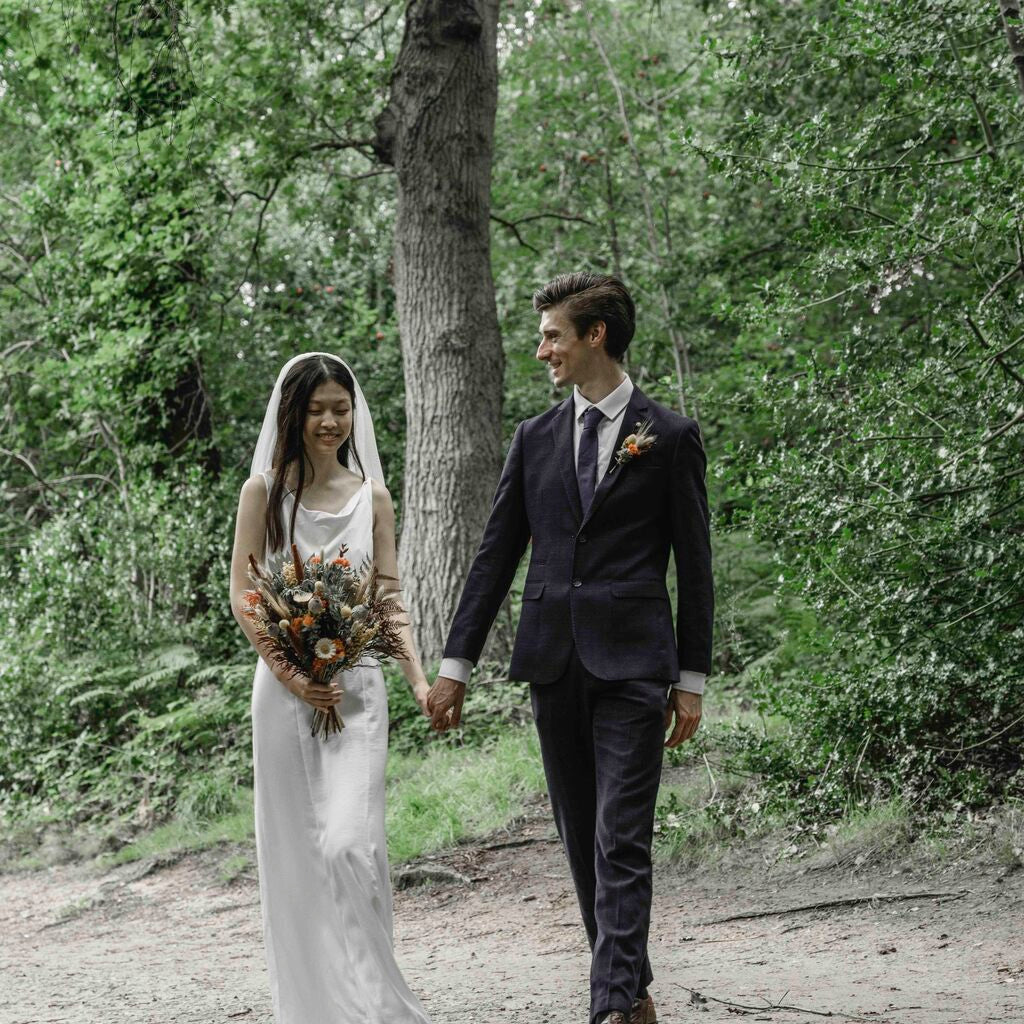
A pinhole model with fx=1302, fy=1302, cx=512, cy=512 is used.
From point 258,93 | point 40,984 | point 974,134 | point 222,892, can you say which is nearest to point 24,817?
point 222,892

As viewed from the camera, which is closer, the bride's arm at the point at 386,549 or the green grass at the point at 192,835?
the bride's arm at the point at 386,549

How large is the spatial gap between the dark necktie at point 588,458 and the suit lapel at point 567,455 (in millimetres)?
21

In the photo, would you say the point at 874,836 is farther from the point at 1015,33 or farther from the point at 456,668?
the point at 1015,33

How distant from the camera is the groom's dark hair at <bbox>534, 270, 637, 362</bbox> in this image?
4562mm

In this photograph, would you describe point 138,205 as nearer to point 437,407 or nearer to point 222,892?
point 437,407

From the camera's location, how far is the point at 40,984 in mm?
6762

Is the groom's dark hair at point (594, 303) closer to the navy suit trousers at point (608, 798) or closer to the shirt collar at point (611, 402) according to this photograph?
the shirt collar at point (611, 402)

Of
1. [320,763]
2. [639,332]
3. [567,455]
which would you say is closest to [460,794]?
[320,763]

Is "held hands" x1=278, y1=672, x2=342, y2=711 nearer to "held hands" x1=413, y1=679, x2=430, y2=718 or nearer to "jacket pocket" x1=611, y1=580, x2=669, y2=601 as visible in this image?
"held hands" x1=413, y1=679, x2=430, y2=718

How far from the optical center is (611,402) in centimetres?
466

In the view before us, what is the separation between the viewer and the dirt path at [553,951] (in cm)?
497

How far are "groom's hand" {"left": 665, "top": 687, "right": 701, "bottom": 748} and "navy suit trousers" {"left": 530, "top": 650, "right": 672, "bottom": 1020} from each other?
0.06m

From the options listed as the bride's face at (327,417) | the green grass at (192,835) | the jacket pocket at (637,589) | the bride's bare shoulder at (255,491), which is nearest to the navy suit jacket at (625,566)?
the jacket pocket at (637,589)

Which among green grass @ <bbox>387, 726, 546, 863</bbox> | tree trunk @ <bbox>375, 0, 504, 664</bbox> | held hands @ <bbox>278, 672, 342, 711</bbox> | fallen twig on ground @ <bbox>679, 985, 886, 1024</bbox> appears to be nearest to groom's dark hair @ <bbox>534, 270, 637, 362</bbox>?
held hands @ <bbox>278, 672, 342, 711</bbox>
